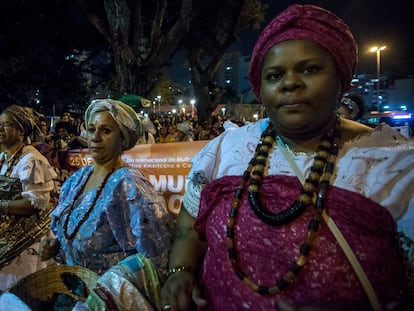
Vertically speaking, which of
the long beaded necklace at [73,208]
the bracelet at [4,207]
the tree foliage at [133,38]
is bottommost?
the bracelet at [4,207]

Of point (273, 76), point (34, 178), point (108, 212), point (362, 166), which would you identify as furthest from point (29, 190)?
point (362, 166)

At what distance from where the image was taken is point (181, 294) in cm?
158

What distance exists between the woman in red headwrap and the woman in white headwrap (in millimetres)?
807

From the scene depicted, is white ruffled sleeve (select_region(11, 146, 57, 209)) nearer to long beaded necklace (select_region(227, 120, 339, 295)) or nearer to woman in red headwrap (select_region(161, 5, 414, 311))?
woman in red headwrap (select_region(161, 5, 414, 311))

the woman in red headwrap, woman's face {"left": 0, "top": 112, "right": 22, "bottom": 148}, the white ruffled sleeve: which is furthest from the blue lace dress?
woman's face {"left": 0, "top": 112, "right": 22, "bottom": 148}

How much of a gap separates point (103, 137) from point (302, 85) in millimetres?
1802

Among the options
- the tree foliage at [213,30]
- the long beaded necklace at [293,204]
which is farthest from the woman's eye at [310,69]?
the tree foliage at [213,30]

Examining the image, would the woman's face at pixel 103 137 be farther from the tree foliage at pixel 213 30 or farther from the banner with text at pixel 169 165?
the tree foliage at pixel 213 30

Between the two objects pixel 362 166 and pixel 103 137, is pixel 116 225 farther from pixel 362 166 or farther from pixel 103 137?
pixel 362 166

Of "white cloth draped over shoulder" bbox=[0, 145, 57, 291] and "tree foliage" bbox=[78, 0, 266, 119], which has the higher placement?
"tree foliage" bbox=[78, 0, 266, 119]

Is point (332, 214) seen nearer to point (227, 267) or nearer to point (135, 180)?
point (227, 267)

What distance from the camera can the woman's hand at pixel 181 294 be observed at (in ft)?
5.15

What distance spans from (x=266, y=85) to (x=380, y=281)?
818 millimetres

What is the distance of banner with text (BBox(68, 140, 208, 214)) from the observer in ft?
16.3
